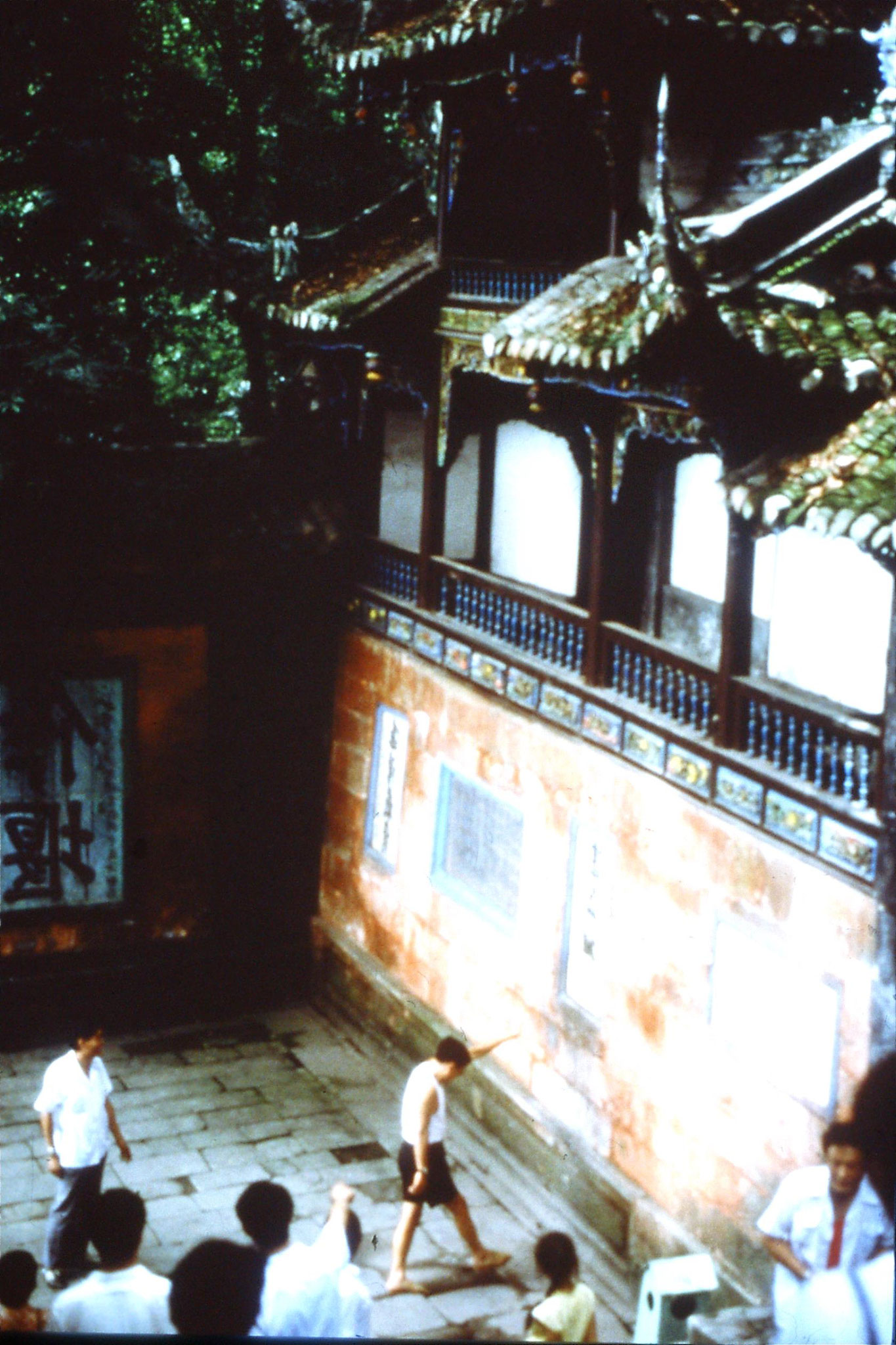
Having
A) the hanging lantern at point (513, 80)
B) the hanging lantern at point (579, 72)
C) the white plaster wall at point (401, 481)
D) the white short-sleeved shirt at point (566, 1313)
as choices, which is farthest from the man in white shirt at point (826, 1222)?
the white plaster wall at point (401, 481)

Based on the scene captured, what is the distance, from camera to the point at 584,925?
11.2m

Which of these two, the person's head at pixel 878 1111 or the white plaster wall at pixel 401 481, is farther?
the white plaster wall at pixel 401 481

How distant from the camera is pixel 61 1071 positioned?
10.0m

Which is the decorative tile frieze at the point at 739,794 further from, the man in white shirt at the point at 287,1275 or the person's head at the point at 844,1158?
the man in white shirt at the point at 287,1275

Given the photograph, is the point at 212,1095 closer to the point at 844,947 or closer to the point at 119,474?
the point at 119,474

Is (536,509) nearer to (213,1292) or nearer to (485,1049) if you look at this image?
(485,1049)

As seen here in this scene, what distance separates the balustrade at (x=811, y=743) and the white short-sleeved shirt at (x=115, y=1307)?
453 cm

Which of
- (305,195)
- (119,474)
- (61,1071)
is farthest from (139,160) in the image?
(61,1071)

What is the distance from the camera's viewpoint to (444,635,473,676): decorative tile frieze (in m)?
12.7

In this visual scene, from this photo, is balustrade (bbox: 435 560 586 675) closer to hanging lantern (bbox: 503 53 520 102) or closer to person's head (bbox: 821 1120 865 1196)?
hanging lantern (bbox: 503 53 520 102)

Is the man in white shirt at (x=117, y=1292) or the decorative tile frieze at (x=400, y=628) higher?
the decorative tile frieze at (x=400, y=628)

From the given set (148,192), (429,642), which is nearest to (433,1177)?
(429,642)

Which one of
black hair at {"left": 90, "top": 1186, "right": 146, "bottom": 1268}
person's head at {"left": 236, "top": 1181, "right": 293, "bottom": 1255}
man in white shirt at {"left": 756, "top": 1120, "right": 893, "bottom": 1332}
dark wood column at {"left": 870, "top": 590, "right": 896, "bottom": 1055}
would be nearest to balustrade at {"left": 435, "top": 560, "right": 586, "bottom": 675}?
dark wood column at {"left": 870, "top": 590, "right": 896, "bottom": 1055}

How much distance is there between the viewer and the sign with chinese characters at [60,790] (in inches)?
550
